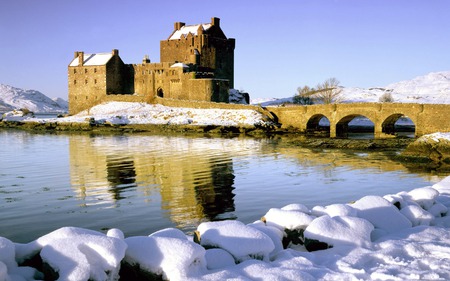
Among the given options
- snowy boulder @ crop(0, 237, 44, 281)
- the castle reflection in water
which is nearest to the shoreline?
the castle reflection in water

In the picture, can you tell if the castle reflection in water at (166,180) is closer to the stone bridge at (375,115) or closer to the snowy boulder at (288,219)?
the snowy boulder at (288,219)

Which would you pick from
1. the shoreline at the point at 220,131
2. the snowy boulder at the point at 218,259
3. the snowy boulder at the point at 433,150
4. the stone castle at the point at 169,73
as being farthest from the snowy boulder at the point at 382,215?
the stone castle at the point at 169,73

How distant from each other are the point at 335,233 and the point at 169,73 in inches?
2482

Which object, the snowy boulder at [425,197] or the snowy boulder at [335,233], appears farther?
the snowy boulder at [425,197]

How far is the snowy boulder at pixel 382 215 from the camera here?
796 centimetres

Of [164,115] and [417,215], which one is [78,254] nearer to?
[417,215]

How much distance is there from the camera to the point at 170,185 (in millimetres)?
16656

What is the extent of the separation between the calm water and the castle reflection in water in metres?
0.03

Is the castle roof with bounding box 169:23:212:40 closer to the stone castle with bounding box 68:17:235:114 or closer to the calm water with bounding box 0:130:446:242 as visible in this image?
the stone castle with bounding box 68:17:235:114

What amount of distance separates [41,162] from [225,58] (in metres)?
51.3

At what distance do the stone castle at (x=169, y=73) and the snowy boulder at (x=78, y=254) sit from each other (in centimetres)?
5880

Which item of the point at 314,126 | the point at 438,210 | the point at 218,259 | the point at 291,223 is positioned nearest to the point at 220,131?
the point at 314,126

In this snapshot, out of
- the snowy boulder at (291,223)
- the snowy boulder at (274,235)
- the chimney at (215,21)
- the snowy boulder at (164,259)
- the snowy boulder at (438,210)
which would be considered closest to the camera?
the snowy boulder at (164,259)

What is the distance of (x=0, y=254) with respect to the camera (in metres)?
5.21
